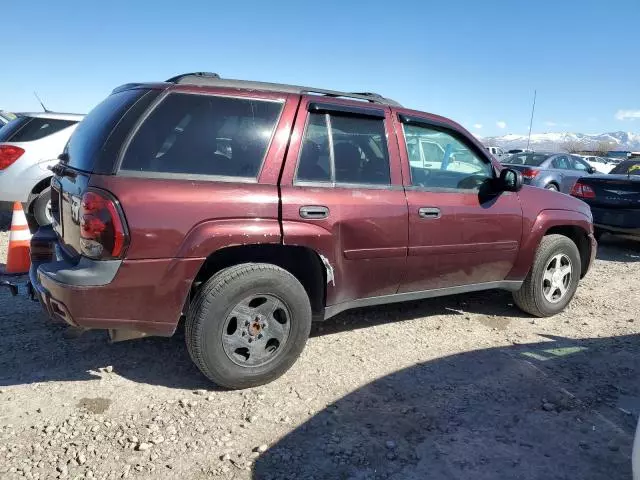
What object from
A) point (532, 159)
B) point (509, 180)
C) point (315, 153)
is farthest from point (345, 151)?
point (532, 159)

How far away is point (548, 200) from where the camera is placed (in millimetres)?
Result: 4375

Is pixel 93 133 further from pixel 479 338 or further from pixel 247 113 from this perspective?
pixel 479 338

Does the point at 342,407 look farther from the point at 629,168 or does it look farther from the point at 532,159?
the point at 532,159

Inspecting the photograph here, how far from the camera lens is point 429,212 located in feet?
11.8

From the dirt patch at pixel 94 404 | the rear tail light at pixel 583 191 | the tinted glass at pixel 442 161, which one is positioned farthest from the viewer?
the rear tail light at pixel 583 191

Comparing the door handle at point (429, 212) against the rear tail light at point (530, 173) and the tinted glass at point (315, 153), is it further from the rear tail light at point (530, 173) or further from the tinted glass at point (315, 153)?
the rear tail light at point (530, 173)

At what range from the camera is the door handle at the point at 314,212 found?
3.05 m

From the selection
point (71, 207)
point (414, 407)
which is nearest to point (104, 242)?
point (71, 207)

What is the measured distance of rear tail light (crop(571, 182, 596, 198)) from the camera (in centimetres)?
777

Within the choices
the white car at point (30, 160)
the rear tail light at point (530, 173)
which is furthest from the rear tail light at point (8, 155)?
the rear tail light at point (530, 173)

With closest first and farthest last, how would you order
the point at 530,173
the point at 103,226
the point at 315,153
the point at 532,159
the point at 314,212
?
the point at 103,226
the point at 314,212
the point at 315,153
the point at 530,173
the point at 532,159

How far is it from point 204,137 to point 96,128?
0.65m

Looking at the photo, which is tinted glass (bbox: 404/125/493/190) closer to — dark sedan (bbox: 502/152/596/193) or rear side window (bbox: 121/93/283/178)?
rear side window (bbox: 121/93/283/178)

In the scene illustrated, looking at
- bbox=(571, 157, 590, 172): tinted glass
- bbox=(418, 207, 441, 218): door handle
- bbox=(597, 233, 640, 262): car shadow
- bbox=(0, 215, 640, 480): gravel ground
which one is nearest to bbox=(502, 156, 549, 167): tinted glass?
bbox=(571, 157, 590, 172): tinted glass
